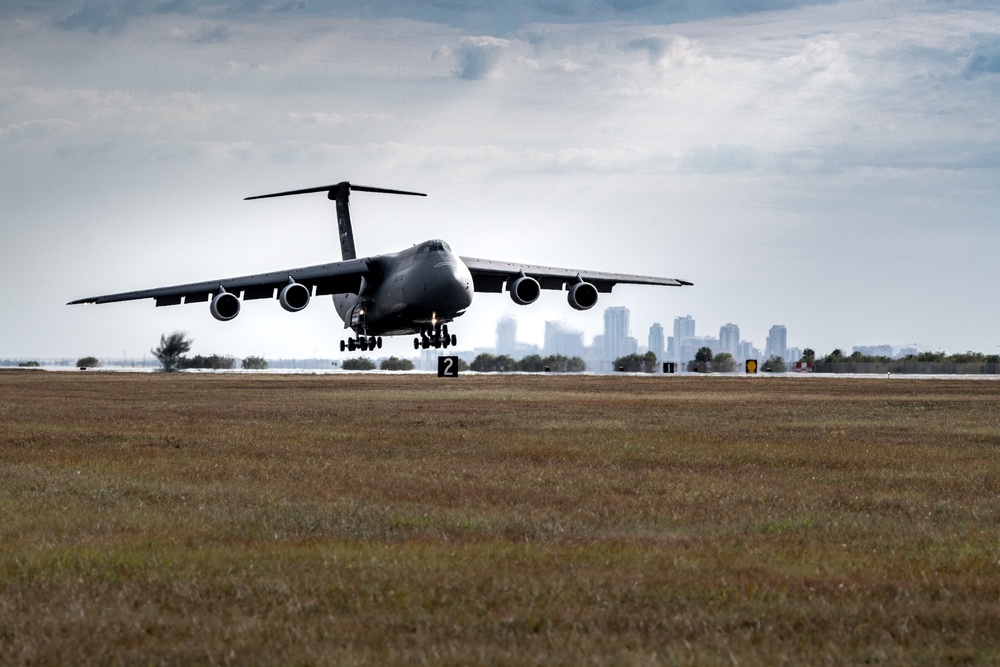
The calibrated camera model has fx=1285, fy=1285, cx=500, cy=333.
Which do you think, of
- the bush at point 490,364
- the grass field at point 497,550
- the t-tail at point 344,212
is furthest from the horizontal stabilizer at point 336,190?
the bush at point 490,364

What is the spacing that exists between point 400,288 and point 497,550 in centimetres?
4564

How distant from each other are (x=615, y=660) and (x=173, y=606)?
11.3 feet

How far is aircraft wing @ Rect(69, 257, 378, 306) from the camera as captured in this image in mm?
59906

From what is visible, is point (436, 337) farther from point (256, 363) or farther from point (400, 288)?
point (256, 363)

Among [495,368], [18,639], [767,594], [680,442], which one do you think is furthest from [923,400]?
[495,368]

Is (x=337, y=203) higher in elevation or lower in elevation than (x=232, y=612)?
higher

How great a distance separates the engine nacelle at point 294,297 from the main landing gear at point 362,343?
572cm

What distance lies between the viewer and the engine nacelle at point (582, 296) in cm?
6109

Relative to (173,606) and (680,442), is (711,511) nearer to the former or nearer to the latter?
(173,606)

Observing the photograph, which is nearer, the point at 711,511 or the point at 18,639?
the point at 18,639

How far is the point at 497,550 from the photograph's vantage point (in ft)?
38.1

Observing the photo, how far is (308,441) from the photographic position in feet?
79.6

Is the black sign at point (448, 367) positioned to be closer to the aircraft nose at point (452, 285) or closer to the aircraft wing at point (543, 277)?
the aircraft wing at point (543, 277)

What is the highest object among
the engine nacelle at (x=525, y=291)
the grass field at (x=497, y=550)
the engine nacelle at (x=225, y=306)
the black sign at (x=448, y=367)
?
the engine nacelle at (x=525, y=291)
